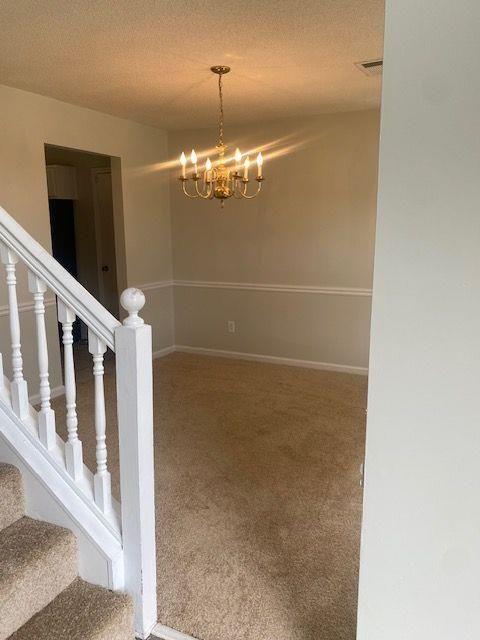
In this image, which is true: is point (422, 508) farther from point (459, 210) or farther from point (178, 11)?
point (178, 11)

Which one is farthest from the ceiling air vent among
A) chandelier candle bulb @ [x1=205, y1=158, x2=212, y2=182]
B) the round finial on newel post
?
the round finial on newel post

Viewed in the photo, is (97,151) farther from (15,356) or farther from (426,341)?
(426,341)

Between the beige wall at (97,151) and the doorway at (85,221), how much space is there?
760 mm

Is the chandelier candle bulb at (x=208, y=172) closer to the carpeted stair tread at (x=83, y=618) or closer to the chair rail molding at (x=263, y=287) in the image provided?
the chair rail molding at (x=263, y=287)

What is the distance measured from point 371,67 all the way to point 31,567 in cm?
316

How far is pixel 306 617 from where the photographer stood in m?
1.81

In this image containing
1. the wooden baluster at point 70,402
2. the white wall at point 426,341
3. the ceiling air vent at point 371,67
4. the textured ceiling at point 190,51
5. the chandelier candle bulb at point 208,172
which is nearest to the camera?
the white wall at point 426,341

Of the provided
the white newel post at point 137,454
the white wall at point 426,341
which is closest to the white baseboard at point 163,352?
the white newel post at point 137,454

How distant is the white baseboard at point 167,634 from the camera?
1727mm

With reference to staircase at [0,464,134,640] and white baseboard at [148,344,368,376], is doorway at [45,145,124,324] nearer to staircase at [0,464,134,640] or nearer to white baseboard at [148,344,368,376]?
white baseboard at [148,344,368,376]

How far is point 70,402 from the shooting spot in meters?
1.75

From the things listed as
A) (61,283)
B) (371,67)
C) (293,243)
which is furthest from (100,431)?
(293,243)

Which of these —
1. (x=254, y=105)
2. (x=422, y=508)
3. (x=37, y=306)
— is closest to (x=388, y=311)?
(x=422, y=508)

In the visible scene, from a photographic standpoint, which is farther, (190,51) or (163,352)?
(163,352)
